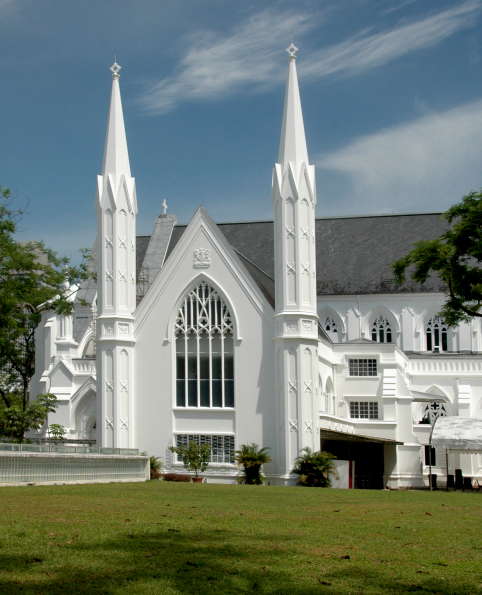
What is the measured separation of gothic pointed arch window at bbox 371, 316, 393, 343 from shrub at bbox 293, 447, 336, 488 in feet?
90.4

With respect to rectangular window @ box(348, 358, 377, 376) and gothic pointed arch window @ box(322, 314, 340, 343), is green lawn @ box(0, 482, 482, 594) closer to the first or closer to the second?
rectangular window @ box(348, 358, 377, 376)

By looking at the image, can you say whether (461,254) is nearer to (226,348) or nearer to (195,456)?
Result: (226,348)

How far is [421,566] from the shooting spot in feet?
38.0

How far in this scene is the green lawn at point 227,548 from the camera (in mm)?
10156

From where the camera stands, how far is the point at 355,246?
6869 cm

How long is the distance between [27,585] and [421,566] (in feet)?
16.1

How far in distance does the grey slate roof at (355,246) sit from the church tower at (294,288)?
25477mm

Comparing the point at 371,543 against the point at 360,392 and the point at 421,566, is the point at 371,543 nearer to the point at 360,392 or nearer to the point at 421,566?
the point at 421,566

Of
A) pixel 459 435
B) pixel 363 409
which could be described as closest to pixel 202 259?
pixel 459 435

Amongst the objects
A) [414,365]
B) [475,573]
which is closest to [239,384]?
[414,365]

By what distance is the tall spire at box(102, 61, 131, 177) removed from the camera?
41.8m

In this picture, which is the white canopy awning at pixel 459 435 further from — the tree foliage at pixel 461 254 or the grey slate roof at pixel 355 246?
the grey slate roof at pixel 355 246

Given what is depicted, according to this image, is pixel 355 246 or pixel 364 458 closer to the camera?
pixel 364 458

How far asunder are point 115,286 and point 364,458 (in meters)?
15.2
